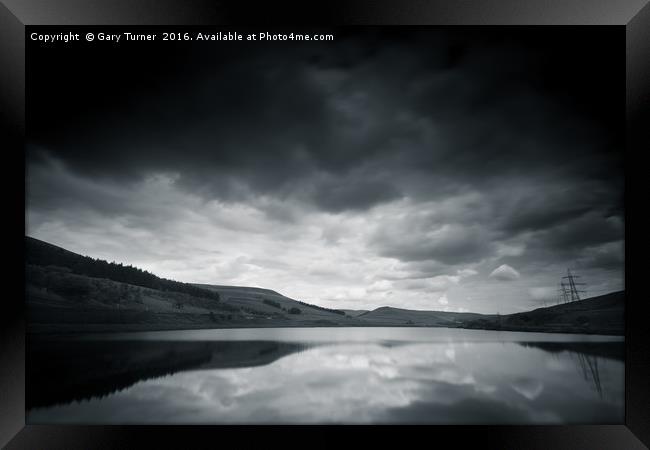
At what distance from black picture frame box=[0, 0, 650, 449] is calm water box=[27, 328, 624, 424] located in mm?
173

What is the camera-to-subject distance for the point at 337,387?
17.9 ft

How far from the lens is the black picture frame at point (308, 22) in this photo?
448 centimetres

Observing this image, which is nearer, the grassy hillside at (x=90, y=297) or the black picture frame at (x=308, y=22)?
the black picture frame at (x=308, y=22)

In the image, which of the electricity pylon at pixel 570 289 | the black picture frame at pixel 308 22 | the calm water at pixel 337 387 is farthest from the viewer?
the electricity pylon at pixel 570 289

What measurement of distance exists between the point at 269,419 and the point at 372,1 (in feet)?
19.8

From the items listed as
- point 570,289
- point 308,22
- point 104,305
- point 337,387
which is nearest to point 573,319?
point 570,289

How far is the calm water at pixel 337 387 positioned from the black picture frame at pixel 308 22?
0.57 feet

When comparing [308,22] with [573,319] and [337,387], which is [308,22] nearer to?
[337,387]

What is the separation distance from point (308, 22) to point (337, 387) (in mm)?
5640

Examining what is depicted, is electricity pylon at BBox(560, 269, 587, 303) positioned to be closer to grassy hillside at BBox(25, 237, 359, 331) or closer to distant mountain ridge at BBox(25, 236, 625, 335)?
distant mountain ridge at BBox(25, 236, 625, 335)

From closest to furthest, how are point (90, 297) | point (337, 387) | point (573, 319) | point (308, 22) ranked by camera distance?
point (308, 22) → point (337, 387) → point (573, 319) → point (90, 297)

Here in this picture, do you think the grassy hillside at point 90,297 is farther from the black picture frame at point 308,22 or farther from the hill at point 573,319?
the hill at point 573,319

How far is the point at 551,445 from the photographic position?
4445mm

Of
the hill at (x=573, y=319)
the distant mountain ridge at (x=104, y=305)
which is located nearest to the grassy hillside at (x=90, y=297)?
the distant mountain ridge at (x=104, y=305)
